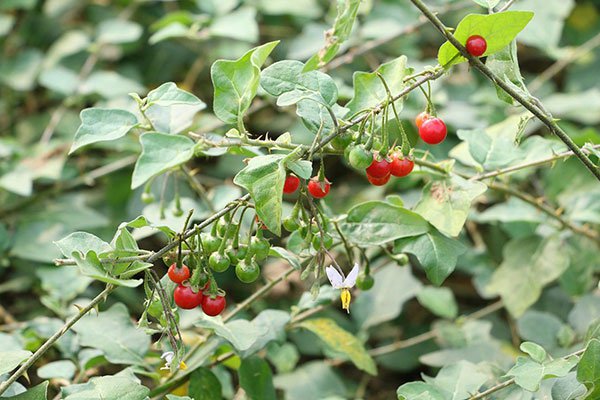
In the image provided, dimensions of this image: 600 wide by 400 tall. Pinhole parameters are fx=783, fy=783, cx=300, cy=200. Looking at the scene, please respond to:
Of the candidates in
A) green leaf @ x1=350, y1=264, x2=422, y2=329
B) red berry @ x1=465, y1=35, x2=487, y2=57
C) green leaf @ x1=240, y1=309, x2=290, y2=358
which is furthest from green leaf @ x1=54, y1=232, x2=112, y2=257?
green leaf @ x1=350, y1=264, x2=422, y2=329

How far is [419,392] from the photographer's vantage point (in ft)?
4.27

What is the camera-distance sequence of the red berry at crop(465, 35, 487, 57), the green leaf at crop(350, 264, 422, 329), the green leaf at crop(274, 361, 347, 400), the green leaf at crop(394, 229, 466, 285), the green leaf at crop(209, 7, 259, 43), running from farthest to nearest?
the green leaf at crop(209, 7, 259, 43), the green leaf at crop(350, 264, 422, 329), the green leaf at crop(274, 361, 347, 400), the green leaf at crop(394, 229, 466, 285), the red berry at crop(465, 35, 487, 57)

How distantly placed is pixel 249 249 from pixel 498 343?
0.93 m

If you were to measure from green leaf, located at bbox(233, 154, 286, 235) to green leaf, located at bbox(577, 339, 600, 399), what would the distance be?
1.72 feet

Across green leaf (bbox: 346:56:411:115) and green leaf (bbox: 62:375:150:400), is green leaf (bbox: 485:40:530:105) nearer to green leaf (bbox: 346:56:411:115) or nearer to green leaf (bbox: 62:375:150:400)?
green leaf (bbox: 346:56:411:115)

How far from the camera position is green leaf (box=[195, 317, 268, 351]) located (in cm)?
135

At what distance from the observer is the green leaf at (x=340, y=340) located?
1.62 metres

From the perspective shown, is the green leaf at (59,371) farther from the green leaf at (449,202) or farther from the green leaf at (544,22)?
the green leaf at (544,22)

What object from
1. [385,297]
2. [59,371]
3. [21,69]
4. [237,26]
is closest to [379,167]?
[59,371]

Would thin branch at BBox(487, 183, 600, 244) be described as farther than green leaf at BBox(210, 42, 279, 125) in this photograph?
Yes

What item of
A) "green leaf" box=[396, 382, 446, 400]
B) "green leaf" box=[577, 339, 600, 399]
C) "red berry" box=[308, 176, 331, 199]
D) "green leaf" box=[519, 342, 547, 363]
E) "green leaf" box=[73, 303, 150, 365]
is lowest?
"green leaf" box=[73, 303, 150, 365]

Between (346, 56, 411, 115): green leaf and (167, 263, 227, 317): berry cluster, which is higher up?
(346, 56, 411, 115): green leaf

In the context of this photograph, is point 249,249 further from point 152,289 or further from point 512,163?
point 512,163

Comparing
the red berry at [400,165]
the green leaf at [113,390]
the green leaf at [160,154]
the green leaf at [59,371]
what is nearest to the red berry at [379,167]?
the red berry at [400,165]
